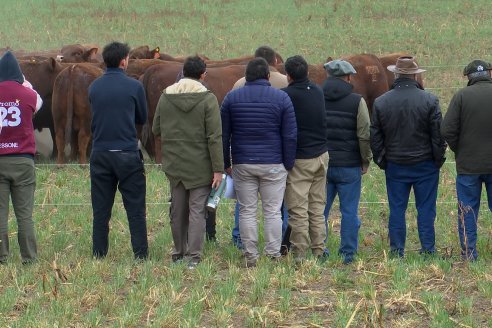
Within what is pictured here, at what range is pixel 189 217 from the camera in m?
9.37

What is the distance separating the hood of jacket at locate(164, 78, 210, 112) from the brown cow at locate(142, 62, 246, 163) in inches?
264

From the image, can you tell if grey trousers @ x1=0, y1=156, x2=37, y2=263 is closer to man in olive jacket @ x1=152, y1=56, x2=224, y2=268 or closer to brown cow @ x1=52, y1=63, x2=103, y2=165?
man in olive jacket @ x1=152, y1=56, x2=224, y2=268

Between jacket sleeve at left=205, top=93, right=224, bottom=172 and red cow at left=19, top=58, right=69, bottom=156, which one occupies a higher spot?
jacket sleeve at left=205, top=93, right=224, bottom=172

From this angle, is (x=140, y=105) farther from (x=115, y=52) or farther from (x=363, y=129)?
(x=363, y=129)

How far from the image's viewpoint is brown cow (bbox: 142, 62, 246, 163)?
16.4 metres

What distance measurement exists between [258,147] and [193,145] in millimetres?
606

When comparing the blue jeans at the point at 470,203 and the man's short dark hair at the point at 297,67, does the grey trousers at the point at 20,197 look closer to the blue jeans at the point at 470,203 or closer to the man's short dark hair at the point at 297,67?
the man's short dark hair at the point at 297,67

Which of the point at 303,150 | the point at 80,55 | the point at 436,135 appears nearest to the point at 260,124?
the point at 303,150

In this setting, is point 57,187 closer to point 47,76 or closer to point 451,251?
point 47,76

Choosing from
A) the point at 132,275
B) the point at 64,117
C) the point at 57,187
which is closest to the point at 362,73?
the point at 64,117

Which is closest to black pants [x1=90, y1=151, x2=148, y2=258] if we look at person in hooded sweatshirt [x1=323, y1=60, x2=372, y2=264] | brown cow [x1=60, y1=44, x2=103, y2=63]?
person in hooded sweatshirt [x1=323, y1=60, x2=372, y2=264]

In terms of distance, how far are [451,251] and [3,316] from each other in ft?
14.9

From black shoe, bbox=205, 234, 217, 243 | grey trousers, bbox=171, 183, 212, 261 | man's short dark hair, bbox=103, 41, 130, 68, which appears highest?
man's short dark hair, bbox=103, 41, 130, 68

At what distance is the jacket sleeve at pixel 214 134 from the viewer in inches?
360
